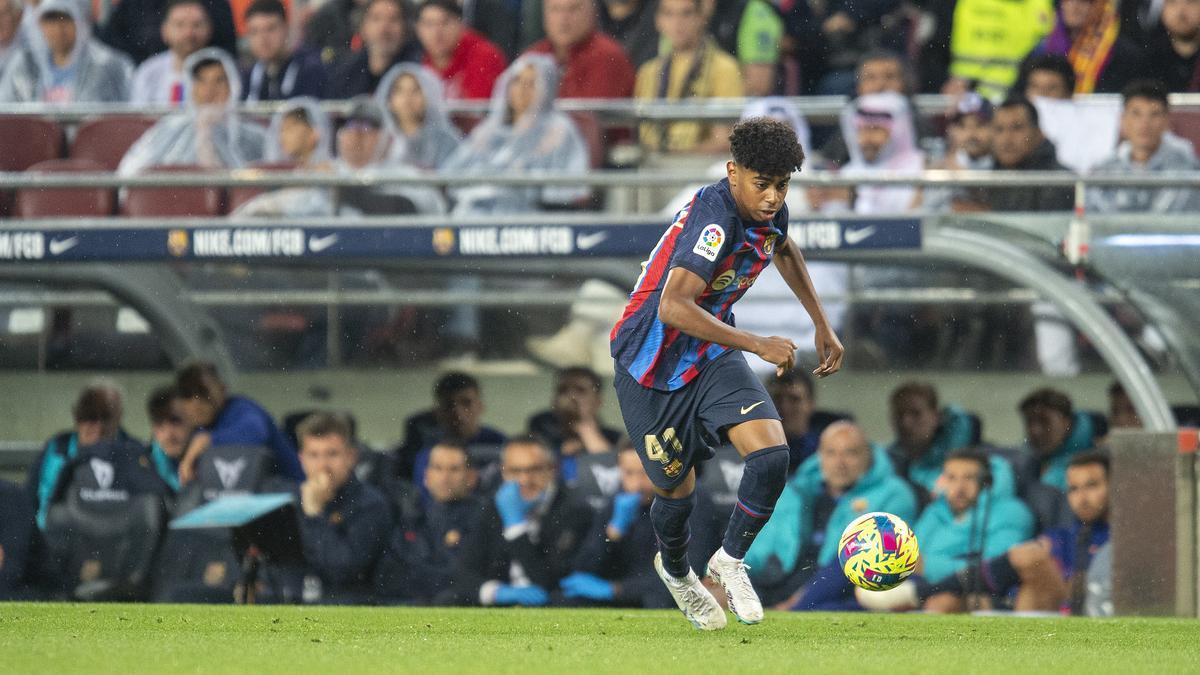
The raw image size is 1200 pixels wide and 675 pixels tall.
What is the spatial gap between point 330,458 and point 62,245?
1.95 metres

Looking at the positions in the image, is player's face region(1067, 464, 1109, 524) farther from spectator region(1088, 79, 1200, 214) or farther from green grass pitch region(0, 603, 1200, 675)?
spectator region(1088, 79, 1200, 214)

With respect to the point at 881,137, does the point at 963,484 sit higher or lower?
lower

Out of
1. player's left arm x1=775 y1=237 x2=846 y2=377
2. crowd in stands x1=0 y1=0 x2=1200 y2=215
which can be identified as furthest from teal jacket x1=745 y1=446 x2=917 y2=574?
player's left arm x1=775 y1=237 x2=846 y2=377

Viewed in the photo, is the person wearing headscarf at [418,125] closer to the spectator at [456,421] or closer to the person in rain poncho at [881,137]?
the spectator at [456,421]

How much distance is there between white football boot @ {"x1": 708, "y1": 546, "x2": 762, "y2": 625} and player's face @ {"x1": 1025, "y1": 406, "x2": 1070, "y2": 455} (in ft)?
14.3

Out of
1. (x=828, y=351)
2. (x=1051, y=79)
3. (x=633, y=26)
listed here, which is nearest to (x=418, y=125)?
(x=633, y=26)

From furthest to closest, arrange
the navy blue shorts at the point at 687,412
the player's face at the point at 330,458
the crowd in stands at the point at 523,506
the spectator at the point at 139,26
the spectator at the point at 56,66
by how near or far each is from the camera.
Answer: the spectator at the point at 139,26, the spectator at the point at 56,66, the player's face at the point at 330,458, the crowd in stands at the point at 523,506, the navy blue shorts at the point at 687,412

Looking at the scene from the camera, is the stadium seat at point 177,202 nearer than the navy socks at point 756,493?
No

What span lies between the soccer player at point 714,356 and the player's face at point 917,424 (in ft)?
12.5

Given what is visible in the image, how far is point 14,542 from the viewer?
10.8 metres

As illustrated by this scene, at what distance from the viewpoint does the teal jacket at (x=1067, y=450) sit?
33.9ft

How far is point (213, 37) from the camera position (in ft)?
40.9

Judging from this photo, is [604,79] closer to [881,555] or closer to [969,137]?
[969,137]

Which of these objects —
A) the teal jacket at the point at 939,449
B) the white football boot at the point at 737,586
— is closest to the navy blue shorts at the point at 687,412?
the white football boot at the point at 737,586
